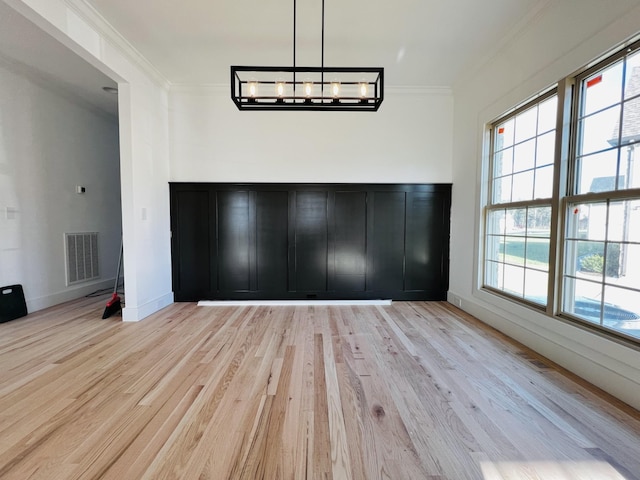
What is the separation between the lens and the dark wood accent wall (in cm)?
407

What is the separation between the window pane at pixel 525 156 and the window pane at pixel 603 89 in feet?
1.81

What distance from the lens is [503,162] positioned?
3.20 m

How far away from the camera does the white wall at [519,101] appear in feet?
6.11

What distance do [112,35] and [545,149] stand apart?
4.66 meters

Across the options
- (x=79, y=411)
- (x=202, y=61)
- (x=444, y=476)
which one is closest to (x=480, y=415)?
(x=444, y=476)

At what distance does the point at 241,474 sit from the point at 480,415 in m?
1.45

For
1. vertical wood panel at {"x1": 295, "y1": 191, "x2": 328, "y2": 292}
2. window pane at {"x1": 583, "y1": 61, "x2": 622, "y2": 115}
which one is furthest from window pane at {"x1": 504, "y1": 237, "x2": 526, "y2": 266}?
vertical wood panel at {"x1": 295, "y1": 191, "x2": 328, "y2": 292}

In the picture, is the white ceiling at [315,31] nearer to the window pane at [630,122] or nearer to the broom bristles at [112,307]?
the window pane at [630,122]

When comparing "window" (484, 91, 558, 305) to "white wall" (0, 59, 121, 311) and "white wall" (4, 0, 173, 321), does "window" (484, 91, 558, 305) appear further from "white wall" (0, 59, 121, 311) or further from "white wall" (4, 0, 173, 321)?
"white wall" (0, 59, 121, 311)

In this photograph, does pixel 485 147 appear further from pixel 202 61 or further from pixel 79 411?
pixel 79 411

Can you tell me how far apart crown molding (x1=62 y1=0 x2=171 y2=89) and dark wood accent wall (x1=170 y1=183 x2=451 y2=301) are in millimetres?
1501

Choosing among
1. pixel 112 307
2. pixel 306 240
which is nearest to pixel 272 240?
pixel 306 240

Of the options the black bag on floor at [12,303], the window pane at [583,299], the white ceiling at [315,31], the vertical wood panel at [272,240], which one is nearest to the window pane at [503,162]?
the white ceiling at [315,31]

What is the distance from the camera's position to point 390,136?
4094 mm
